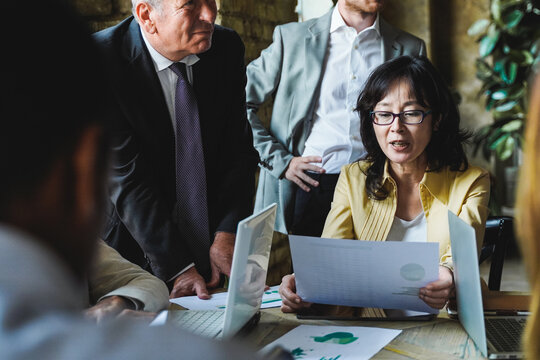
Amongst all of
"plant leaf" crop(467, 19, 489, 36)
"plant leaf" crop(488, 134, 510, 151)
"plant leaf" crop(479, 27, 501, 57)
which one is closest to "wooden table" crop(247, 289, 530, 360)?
"plant leaf" crop(488, 134, 510, 151)

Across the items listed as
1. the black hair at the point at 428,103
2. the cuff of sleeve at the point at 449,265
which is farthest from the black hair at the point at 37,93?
the black hair at the point at 428,103

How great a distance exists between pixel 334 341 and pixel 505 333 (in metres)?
0.38

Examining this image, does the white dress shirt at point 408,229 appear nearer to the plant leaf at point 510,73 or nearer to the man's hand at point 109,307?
the man's hand at point 109,307

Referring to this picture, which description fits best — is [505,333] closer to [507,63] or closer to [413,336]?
[413,336]

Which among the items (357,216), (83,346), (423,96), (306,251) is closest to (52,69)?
(83,346)

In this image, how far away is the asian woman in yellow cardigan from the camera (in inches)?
79.0

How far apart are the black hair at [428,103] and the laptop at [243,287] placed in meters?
0.72

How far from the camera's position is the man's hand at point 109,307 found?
1362 millimetres

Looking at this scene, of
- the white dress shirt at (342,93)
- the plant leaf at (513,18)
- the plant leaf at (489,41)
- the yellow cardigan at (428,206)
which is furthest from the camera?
the plant leaf at (489,41)

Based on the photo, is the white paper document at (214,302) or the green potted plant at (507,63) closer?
the white paper document at (214,302)

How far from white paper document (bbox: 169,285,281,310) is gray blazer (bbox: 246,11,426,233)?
1083 mm

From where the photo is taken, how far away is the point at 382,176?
2.11 meters

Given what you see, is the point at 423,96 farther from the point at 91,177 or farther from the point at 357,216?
the point at 91,177

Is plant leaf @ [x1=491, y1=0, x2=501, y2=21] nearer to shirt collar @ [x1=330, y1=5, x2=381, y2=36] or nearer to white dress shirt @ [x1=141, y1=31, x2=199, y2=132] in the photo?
shirt collar @ [x1=330, y1=5, x2=381, y2=36]
